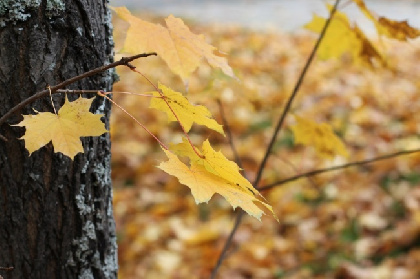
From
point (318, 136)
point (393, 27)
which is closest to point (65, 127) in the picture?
point (393, 27)

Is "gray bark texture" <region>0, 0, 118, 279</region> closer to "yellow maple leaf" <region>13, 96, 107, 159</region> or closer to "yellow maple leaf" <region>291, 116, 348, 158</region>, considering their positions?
"yellow maple leaf" <region>13, 96, 107, 159</region>

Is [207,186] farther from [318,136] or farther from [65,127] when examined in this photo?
[318,136]

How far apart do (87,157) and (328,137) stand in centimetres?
72

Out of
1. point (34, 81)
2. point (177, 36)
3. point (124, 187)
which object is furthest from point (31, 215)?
point (124, 187)

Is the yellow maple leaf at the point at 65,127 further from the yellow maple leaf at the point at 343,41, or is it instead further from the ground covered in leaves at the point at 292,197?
the yellow maple leaf at the point at 343,41

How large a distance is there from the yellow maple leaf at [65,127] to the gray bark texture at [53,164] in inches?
7.0

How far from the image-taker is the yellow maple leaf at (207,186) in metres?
0.71

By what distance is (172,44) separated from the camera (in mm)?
854

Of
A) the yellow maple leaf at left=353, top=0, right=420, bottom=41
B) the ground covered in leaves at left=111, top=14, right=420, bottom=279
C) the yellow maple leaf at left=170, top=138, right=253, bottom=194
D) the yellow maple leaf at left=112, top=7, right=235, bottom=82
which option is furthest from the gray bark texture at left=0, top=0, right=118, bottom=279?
the yellow maple leaf at left=353, top=0, right=420, bottom=41

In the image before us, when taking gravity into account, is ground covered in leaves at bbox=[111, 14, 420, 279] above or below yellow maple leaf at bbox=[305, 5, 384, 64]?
above

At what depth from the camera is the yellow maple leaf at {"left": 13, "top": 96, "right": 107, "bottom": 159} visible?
72 centimetres

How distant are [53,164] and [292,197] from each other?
5.97ft

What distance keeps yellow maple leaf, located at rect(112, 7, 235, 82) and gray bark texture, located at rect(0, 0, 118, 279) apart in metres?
0.10

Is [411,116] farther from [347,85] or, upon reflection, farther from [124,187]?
[124,187]
